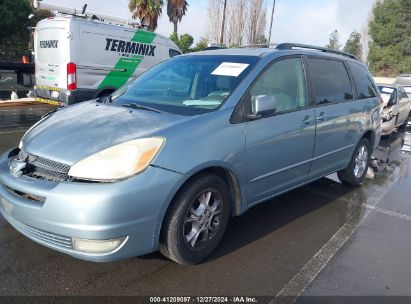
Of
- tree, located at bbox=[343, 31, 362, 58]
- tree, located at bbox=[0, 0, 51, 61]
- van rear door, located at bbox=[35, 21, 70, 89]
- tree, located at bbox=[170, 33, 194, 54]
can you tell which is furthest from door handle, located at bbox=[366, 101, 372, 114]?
tree, located at bbox=[343, 31, 362, 58]

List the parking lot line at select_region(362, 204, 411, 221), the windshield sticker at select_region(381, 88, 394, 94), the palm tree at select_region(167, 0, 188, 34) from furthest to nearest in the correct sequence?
the palm tree at select_region(167, 0, 188, 34) → the windshield sticker at select_region(381, 88, 394, 94) → the parking lot line at select_region(362, 204, 411, 221)

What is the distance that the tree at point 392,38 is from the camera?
4547 cm

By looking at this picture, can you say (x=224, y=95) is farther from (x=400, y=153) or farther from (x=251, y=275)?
(x=400, y=153)

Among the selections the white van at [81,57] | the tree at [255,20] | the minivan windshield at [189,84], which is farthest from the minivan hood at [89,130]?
the tree at [255,20]

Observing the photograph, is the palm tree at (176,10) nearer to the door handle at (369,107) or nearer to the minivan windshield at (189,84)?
the door handle at (369,107)

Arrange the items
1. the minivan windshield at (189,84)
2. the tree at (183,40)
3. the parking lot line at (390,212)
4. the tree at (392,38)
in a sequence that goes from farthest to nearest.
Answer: the tree at (392,38)
the tree at (183,40)
the parking lot line at (390,212)
the minivan windshield at (189,84)

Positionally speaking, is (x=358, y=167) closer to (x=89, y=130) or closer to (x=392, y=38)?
(x=89, y=130)

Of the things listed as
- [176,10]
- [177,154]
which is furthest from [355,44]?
[177,154]

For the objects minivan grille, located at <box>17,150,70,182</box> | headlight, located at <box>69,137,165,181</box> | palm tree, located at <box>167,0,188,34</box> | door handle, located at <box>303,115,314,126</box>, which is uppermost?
palm tree, located at <box>167,0,188,34</box>

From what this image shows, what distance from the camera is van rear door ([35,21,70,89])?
928 cm

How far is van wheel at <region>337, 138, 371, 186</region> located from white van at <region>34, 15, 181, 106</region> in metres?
6.56

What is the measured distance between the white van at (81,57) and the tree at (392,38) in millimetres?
42476

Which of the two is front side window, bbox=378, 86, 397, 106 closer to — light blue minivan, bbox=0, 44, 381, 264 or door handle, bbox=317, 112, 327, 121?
light blue minivan, bbox=0, 44, 381, 264

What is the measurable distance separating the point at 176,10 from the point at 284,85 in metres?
30.1
